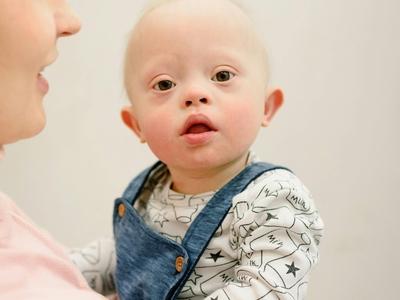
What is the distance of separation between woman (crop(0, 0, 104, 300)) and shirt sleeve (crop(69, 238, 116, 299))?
0.29 m

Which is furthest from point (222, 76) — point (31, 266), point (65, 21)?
point (31, 266)

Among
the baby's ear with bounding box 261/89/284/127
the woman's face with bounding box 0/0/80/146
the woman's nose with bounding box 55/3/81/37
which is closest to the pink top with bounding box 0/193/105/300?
the woman's face with bounding box 0/0/80/146

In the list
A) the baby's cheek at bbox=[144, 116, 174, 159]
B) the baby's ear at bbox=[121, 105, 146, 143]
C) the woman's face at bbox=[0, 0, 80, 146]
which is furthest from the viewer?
the baby's ear at bbox=[121, 105, 146, 143]

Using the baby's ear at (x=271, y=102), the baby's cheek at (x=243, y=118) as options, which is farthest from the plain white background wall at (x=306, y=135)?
the baby's cheek at (x=243, y=118)

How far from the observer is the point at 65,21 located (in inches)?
26.4

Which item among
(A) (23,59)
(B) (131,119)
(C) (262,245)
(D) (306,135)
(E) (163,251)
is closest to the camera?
(A) (23,59)

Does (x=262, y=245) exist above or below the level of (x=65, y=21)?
below

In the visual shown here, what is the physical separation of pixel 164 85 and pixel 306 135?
0.54m

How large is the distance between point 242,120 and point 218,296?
0.23m

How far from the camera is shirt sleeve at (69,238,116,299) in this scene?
99cm

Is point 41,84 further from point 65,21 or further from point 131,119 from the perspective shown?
point 131,119

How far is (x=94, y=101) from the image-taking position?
A: 142cm

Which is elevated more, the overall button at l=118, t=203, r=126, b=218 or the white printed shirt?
the overall button at l=118, t=203, r=126, b=218

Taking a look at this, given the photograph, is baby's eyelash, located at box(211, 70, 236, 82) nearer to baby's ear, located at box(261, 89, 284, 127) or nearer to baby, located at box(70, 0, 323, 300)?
baby, located at box(70, 0, 323, 300)
